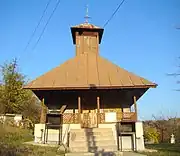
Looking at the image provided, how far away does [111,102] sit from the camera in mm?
18172

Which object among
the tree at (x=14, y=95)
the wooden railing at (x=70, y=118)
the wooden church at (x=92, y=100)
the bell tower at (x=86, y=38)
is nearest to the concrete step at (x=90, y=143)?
the wooden church at (x=92, y=100)

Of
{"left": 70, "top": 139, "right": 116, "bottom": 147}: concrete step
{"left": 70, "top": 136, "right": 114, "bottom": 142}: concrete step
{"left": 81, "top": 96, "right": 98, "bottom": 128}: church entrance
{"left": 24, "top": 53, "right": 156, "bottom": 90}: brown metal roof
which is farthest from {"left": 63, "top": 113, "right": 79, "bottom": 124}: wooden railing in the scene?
{"left": 70, "top": 139, "right": 116, "bottom": 147}: concrete step

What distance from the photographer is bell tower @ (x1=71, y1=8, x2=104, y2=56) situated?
21375 mm

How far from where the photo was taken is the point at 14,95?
91.7ft

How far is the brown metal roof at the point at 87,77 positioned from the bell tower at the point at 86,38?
5.86 ft

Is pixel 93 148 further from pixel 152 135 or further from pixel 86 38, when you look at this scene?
pixel 152 135

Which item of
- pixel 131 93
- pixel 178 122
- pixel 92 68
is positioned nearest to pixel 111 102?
pixel 131 93

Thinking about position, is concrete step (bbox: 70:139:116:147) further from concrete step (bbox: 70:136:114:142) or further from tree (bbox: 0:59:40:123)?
tree (bbox: 0:59:40:123)

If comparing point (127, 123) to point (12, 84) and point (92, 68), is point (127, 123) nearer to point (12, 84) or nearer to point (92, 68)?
point (92, 68)

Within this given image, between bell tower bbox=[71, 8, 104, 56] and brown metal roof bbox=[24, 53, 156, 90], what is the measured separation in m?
1.79

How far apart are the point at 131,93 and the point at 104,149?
6.08m

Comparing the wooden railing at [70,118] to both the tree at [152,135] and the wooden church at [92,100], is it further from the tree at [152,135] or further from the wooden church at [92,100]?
the tree at [152,135]

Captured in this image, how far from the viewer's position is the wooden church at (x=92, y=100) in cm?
1437

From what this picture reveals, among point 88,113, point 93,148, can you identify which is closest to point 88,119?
point 88,113
